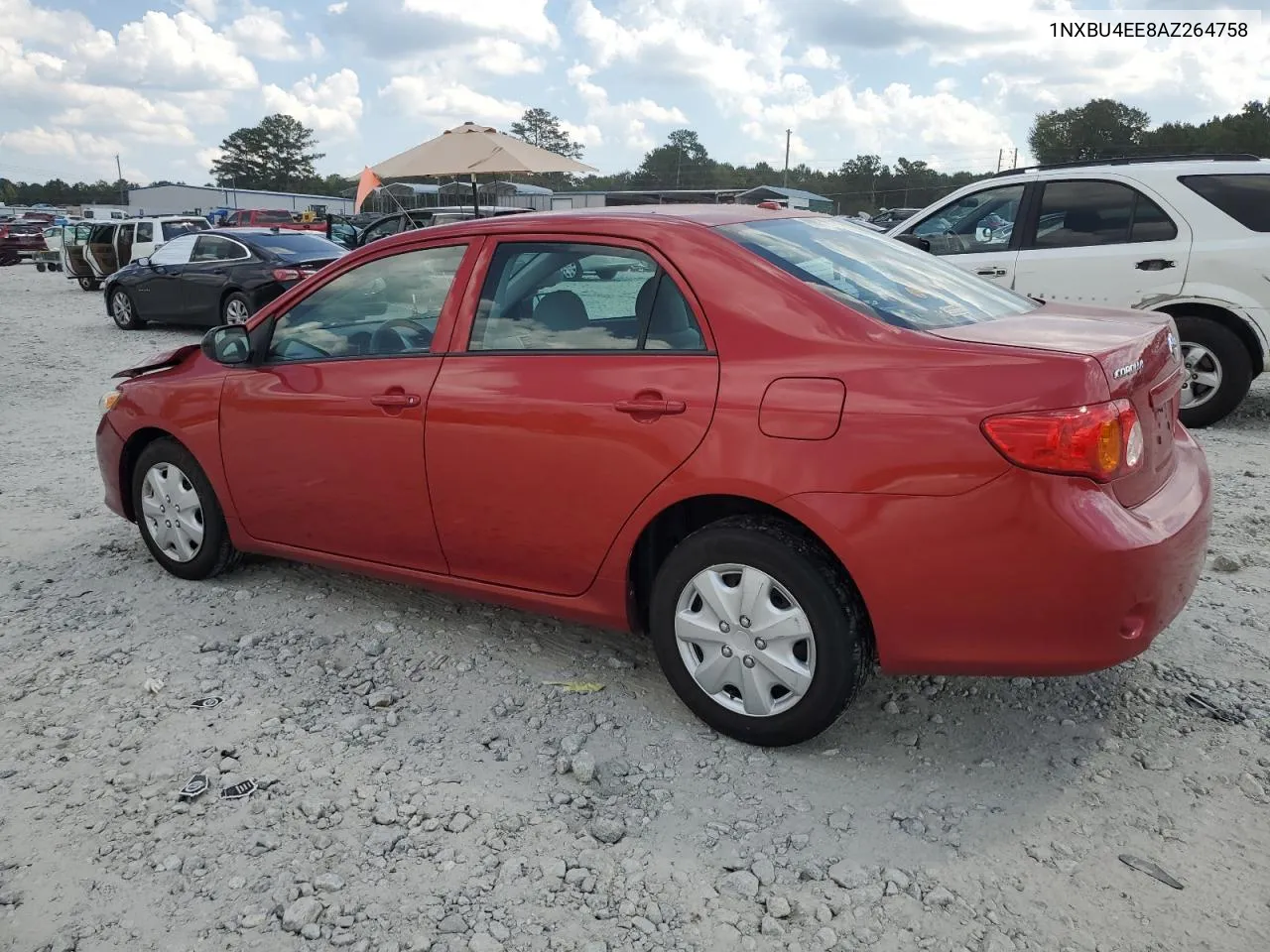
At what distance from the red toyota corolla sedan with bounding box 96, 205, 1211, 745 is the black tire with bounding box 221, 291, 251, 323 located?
9.90 m

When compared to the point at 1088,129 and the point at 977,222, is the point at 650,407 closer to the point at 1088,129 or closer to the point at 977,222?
the point at 977,222

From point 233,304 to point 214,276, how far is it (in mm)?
540

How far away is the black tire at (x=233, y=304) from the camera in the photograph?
13.3 m

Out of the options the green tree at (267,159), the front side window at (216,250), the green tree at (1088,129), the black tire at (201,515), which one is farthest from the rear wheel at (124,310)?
the green tree at (267,159)

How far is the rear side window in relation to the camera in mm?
6477

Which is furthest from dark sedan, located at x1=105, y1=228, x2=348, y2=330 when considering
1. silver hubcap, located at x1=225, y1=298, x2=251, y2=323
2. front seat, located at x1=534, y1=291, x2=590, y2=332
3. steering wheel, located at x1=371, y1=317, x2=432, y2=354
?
front seat, located at x1=534, y1=291, x2=590, y2=332

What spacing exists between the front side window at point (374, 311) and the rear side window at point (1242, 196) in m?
5.40

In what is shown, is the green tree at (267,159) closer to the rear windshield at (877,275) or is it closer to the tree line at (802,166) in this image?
the tree line at (802,166)

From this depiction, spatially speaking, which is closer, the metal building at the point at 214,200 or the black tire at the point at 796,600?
the black tire at the point at 796,600

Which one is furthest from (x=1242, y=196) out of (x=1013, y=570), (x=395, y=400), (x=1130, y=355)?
(x=395, y=400)

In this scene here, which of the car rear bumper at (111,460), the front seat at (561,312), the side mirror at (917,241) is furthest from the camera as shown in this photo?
the side mirror at (917,241)

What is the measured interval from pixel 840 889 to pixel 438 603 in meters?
2.29

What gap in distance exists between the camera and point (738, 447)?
286 cm

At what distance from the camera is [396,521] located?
371 cm
